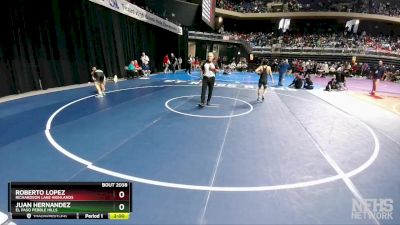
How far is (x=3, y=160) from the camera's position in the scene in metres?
4.79

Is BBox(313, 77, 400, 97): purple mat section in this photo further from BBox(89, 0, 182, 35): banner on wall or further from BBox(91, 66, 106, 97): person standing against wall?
BBox(91, 66, 106, 97): person standing against wall

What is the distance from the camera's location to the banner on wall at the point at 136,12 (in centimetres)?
1466

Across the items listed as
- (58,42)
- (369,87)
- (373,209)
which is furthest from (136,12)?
(373,209)

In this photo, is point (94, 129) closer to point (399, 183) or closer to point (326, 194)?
point (326, 194)

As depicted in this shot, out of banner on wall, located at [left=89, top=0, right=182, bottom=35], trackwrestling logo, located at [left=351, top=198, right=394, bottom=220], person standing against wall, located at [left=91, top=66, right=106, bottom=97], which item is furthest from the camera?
banner on wall, located at [left=89, top=0, right=182, bottom=35]

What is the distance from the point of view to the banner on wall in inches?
577

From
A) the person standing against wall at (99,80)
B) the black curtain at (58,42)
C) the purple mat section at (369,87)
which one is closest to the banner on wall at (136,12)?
the black curtain at (58,42)

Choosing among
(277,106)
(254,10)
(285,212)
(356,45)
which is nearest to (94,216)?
(285,212)

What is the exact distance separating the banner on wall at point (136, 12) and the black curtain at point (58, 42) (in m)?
0.53

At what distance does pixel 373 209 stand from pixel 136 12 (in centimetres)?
1713
